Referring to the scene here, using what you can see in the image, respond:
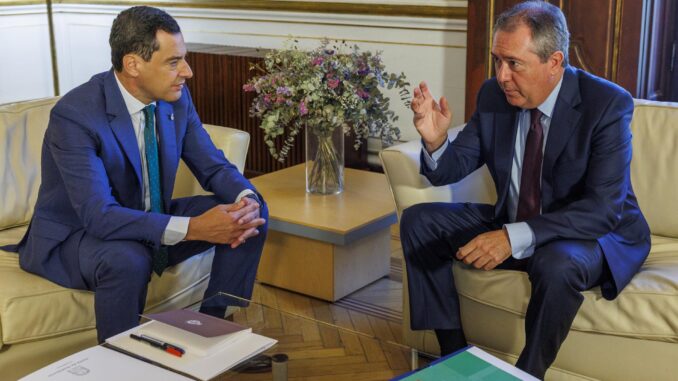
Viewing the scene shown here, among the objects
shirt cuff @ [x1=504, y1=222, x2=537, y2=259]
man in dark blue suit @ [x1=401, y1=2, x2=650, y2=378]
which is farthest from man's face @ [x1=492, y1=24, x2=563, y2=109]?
shirt cuff @ [x1=504, y1=222, x2=537, y2=259]

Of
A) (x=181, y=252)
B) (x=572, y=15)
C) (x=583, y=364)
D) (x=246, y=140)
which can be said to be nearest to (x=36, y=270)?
(x=181, y=252)

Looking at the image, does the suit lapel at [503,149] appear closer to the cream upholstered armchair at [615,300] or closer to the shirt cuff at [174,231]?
the cream upholstered armchair at [615,300]

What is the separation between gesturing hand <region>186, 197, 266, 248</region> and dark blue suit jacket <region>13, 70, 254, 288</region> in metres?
0.08

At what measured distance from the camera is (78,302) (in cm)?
198

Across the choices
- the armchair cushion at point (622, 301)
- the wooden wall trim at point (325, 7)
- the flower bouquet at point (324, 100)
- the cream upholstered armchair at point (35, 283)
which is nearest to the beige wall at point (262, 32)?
the wooden wall trim at point (325, 7)

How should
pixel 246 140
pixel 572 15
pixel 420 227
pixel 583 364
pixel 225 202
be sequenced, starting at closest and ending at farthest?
pixel 583 364
pixel 420 227
pixel 225 202
pixel 246 140
pixel 572 15

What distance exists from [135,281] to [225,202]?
380 mm

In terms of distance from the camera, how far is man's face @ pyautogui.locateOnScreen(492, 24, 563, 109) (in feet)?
6.31

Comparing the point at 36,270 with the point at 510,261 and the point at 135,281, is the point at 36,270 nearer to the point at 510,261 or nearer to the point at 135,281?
the point at 135,281

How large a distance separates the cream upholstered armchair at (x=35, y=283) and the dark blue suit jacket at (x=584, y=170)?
63 centimetres

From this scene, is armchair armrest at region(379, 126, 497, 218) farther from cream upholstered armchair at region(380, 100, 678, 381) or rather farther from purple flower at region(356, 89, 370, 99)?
purple flower at region(356, 89, 370, 99)

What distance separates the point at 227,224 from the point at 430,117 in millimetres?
526

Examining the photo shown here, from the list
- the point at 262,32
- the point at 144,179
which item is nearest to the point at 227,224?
the point at 144,179

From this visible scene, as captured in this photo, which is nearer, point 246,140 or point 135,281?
point 135,281
